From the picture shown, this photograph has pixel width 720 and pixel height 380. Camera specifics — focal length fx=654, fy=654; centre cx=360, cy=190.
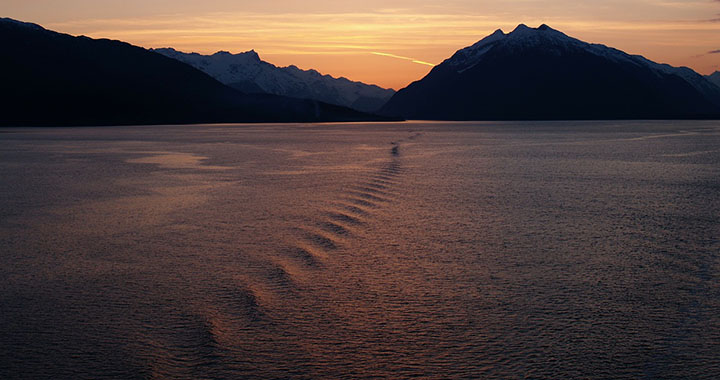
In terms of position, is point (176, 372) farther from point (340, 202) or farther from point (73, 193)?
point (73, 193)

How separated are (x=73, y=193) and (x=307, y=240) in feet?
42.4

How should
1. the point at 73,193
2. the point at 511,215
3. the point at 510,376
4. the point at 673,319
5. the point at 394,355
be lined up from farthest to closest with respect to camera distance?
the point at 73,193, the point at 511,215, the point at 673,319, the point at 394,355, the point at 510,376

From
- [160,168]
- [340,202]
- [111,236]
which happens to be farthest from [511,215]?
[160,168]

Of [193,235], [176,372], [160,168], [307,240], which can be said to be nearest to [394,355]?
[176,372]

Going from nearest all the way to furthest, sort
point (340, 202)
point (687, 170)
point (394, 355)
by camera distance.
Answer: point (394, 355) < point (340, 202) < point (687, 170)

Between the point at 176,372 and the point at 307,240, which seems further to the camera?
the point at 307,240

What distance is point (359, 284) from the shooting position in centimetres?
1116

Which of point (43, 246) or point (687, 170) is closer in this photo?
point (43, 246)

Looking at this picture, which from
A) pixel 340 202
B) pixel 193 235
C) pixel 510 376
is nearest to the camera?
pixel 510 376

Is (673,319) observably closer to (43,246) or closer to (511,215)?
(511,215)

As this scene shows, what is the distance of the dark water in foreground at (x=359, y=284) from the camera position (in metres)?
7.89

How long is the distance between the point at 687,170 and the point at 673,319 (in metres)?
27.2

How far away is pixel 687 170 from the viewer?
110 feet

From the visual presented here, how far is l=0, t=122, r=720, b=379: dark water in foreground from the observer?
7891mm
